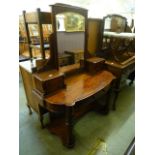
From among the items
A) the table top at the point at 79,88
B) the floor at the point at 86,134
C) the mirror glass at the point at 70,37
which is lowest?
the floor at the point at 86,134

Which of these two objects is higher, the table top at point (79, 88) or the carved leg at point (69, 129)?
the table top at point (79, 88)

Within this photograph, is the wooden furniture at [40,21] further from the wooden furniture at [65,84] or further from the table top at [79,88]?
the table top at [79,88]

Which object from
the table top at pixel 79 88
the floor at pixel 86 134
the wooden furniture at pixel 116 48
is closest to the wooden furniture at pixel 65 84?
the table top at pixel 79 88

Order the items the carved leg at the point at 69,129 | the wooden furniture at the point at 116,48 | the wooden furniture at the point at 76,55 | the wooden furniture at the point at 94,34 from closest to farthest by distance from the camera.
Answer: the carved leg at the point at 69,129, the wooden furniture at the point at 76,55, the wooden furniture at the point at 94,34, the wooden furniture at the point at 116,48

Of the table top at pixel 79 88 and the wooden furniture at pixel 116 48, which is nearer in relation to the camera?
the table top at pixel 79 88

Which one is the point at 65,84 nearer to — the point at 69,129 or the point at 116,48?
the point at 69,129

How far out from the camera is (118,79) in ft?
→ 7.33

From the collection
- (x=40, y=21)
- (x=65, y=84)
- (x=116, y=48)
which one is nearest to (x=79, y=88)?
(x=65, y=84)

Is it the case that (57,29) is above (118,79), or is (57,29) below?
above

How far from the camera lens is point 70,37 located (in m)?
1.84

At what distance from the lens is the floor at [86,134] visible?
1673 mm
